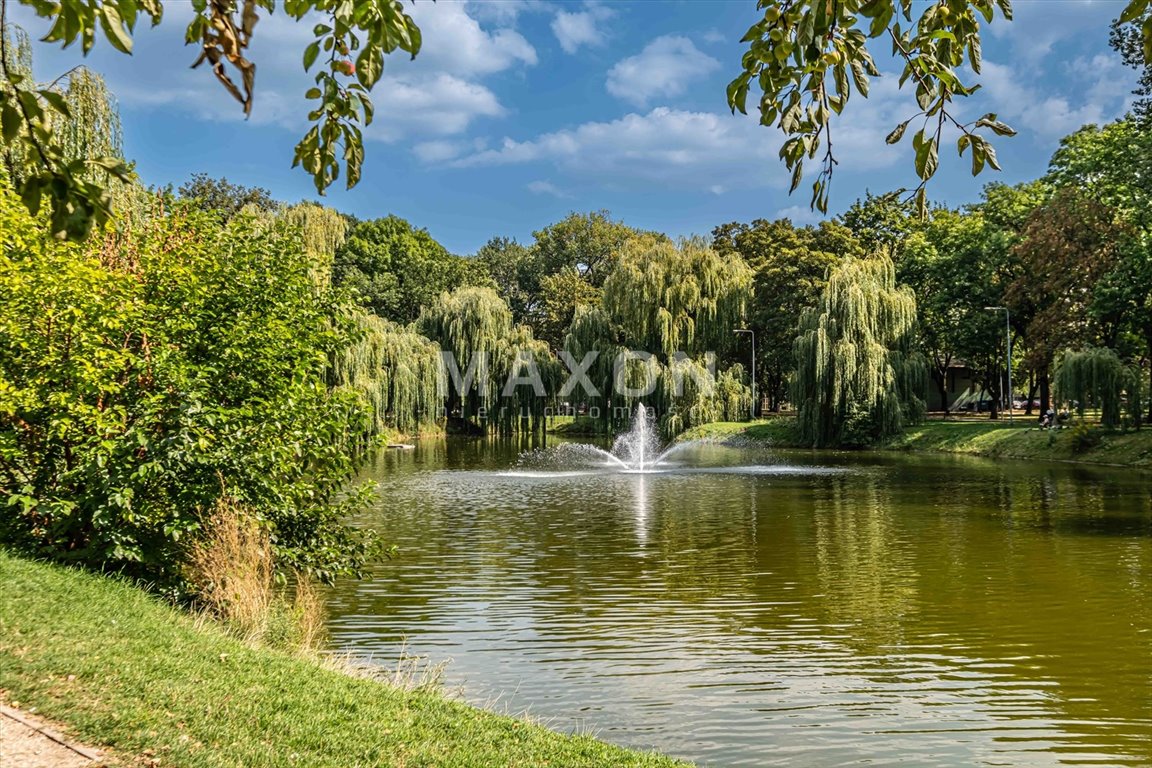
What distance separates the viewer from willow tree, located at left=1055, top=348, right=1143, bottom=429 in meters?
32.1

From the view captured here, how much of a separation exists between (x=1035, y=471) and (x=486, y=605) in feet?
78.1

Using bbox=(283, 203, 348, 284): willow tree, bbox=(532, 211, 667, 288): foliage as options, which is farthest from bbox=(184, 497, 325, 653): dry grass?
bbox=(532, 211, 667, 288): foliage

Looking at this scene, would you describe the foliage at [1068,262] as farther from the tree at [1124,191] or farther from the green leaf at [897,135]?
the green leaf at [897,135]

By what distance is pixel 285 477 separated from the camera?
10211 millimetres

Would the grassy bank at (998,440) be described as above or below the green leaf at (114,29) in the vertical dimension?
below

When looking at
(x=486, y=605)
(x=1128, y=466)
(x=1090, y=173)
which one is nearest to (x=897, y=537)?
(x=486, y=605)

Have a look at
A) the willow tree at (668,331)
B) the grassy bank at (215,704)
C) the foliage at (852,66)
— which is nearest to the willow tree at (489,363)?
the willow tree at (668,331)

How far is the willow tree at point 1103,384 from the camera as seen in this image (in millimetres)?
32062

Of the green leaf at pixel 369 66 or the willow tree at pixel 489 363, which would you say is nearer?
the green leaf at pixel 369 66

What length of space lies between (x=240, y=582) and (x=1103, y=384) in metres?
32.0

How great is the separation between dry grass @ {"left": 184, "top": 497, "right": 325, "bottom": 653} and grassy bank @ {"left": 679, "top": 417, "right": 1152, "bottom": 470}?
28331mm

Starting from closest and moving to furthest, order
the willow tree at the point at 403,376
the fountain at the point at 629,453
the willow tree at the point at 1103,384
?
the willow tree at the point at 1103,384
the fountain at the point at 629,453
the willow tree at the point at 403,376

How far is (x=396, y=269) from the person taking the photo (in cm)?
6969

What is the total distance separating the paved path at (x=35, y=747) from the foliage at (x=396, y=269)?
56906 mm
